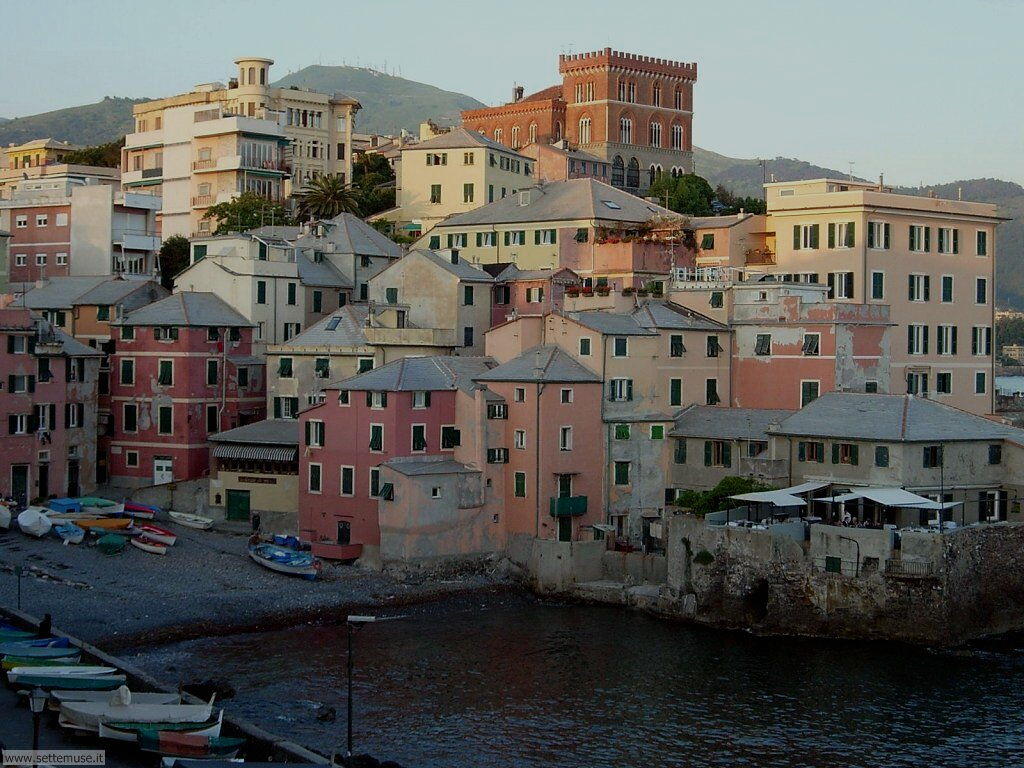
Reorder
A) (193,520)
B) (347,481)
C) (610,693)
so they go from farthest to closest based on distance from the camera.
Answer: (193,520) < (347,481) < (610,693)

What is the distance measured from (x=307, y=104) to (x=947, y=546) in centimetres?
8788

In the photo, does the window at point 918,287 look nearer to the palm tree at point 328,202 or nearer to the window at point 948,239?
the window at point 948,239

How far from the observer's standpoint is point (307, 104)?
439ft

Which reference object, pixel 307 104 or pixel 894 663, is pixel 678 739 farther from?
pixel 307 104

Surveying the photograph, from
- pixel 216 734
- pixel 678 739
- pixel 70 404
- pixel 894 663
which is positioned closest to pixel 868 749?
pixel 678 739

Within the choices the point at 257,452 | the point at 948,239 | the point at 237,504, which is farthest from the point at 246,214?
the point at 948,239

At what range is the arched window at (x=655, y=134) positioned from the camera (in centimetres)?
14725

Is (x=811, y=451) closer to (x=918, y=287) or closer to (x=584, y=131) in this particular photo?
(x=918, y=287)

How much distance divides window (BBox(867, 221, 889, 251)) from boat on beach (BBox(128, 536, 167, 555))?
133 feet

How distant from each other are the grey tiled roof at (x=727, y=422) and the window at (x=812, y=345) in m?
4.27

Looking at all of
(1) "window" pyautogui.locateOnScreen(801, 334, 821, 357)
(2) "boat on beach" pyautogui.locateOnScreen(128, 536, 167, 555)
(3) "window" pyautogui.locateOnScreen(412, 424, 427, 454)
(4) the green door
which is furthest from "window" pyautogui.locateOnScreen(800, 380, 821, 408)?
(2) "boat on beach" pyautogui.locateOnScreen(128, 536, 167, 555)

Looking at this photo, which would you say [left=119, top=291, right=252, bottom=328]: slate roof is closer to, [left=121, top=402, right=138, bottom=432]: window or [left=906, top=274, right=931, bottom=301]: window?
[left=121, top=402, right=138, bottom=432]: window

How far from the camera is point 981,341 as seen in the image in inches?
3415

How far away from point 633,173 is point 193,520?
78.3 meters
